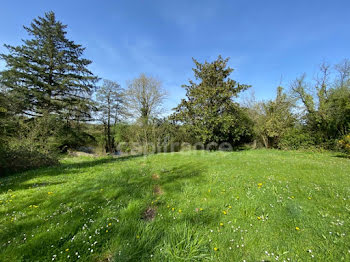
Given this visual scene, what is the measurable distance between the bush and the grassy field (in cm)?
1251

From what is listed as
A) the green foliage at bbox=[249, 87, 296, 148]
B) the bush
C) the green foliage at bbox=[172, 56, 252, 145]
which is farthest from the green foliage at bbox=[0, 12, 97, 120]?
the bush

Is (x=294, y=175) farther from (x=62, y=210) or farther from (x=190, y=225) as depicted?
(x=62, y=210)

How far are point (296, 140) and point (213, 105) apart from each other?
9371 mm

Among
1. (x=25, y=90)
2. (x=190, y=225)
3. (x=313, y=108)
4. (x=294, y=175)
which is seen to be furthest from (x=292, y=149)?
(x=25, y=90)

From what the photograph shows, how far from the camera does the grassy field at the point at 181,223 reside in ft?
5.71

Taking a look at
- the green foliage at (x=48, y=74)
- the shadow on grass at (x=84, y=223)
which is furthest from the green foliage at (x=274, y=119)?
the green foliage at (x=48, y=74)

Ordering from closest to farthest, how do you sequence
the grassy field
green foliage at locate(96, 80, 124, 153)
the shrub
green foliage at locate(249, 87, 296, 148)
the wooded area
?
the grassy field
the shrub
the wooded area
green foliage at locate(249, 87, 296, 148)
green foliage at locate(96, 80, 124, 153)

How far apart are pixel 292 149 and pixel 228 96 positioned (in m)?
9.02

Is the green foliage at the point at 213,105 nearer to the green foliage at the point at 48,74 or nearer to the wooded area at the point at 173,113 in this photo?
the wooded area at the point at 173,113

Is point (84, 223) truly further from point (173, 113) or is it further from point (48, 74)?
point (48, 74)

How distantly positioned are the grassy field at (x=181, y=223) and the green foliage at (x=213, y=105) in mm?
9075

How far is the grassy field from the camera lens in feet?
5.71

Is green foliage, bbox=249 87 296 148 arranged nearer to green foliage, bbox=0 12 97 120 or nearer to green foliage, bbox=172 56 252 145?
green foliage, bbox=172 56 252 145

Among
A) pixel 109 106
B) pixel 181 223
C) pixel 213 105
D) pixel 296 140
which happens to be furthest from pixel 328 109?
pixel 109 106
